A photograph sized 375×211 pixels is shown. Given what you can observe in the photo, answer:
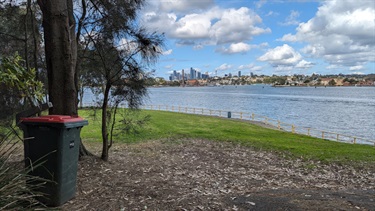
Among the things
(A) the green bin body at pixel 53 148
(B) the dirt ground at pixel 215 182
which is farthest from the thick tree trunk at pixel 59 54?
(B) the dirt ground at pixel 215 182

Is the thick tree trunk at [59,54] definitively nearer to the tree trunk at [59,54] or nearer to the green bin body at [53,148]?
the tree trunk at [59,54]

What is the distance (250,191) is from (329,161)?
5.39 metres

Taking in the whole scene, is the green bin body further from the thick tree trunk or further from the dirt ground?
the thick tree trunk

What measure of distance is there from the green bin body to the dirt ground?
341 millimetres

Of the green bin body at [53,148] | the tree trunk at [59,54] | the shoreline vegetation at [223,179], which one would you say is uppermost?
the tree trunk at [59,54]

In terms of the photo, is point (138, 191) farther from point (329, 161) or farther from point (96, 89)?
point (329, 161)

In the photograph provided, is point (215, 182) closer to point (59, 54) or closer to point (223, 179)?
point (223, 179)

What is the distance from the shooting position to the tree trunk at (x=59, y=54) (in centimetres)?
530

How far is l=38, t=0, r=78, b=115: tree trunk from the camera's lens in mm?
5297

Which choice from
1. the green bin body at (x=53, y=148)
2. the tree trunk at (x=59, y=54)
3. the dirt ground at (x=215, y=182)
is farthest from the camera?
the tree trunk at (x=59, y=54)

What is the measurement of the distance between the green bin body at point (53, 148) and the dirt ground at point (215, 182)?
1.12 ft

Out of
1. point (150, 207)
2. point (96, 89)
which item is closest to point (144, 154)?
point (96, 89)

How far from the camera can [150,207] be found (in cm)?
467

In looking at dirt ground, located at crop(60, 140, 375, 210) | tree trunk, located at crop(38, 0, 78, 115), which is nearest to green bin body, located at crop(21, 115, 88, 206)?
dirt ground, located at crop(60, 140, 375, 210)
